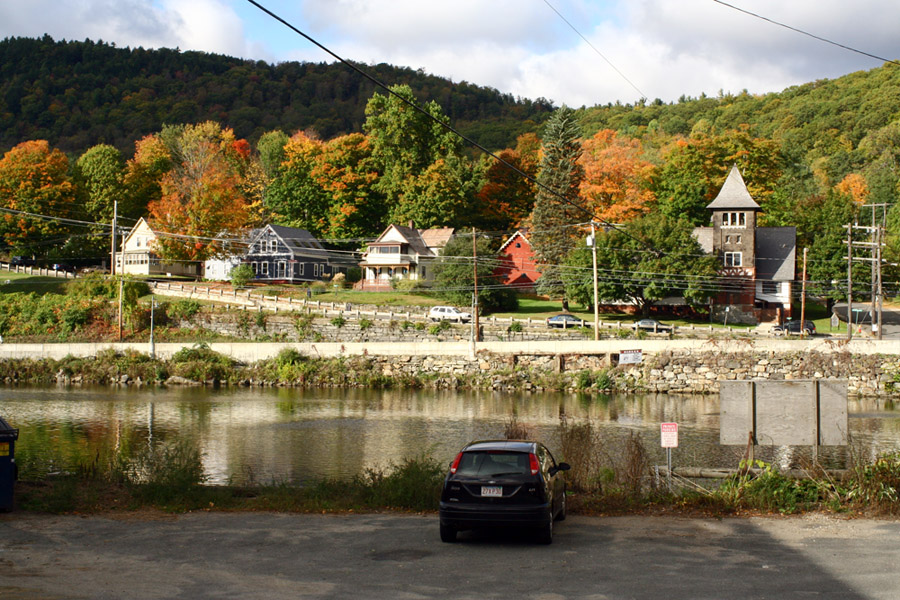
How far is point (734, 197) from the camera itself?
250 feet

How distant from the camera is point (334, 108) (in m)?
188

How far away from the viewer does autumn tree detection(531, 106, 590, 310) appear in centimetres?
7744

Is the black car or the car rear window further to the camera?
the car rear window

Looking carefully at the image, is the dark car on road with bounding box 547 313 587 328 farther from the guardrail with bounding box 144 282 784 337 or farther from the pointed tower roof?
the pointed tower roof

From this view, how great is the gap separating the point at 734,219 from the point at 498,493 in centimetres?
6896

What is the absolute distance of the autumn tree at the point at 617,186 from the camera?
273 feet

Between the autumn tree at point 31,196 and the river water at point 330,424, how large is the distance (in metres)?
34.7

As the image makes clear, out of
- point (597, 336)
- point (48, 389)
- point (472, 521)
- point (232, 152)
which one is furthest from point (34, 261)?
point (472, 521)

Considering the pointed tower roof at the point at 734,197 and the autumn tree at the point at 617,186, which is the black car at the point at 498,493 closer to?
the pointed tower roof at the point at 734,197

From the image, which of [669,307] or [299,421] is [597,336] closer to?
[669,307]

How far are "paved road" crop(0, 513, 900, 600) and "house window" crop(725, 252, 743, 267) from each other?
63936 mm

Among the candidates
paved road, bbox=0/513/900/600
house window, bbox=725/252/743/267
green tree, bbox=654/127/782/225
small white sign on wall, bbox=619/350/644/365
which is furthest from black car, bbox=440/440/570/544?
green tree, bbox=654/127/782/225

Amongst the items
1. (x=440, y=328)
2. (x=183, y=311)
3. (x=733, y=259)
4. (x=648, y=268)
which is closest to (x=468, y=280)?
(x=440, y=328)

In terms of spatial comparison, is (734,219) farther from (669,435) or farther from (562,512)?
A: (562,512)
